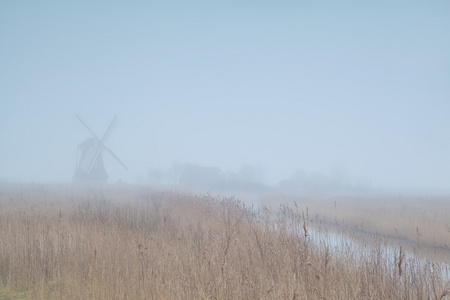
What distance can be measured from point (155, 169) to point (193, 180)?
22.7 metres

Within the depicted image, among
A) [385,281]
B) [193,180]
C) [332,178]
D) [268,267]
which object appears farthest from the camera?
[332,178]

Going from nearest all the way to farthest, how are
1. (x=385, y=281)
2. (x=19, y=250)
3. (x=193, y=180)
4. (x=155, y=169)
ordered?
(x=385, y=281) < (x=19, y=250) < (x=193, y=180) < (x=155, y=169)

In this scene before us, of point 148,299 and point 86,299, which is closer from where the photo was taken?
point 148,299

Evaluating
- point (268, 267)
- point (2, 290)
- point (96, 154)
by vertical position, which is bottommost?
point (2, 290)

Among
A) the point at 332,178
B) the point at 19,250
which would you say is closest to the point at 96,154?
the point at 19,250

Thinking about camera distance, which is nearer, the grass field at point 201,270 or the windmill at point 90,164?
the grass field at point 201,270

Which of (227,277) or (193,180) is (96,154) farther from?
(227,277)

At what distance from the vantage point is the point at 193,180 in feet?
219

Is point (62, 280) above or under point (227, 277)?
under

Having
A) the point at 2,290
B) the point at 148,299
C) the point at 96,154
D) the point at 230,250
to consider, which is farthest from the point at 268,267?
the point at 96,154

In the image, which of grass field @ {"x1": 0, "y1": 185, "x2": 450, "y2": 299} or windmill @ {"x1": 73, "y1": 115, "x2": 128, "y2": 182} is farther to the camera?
windmill @ {"x1": 73, "y1": 115, "x2": 128, "y2": 182}

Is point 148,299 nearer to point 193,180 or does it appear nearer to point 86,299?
point 86,299

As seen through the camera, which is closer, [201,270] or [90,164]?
[201,270]

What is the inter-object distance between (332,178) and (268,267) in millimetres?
72970
